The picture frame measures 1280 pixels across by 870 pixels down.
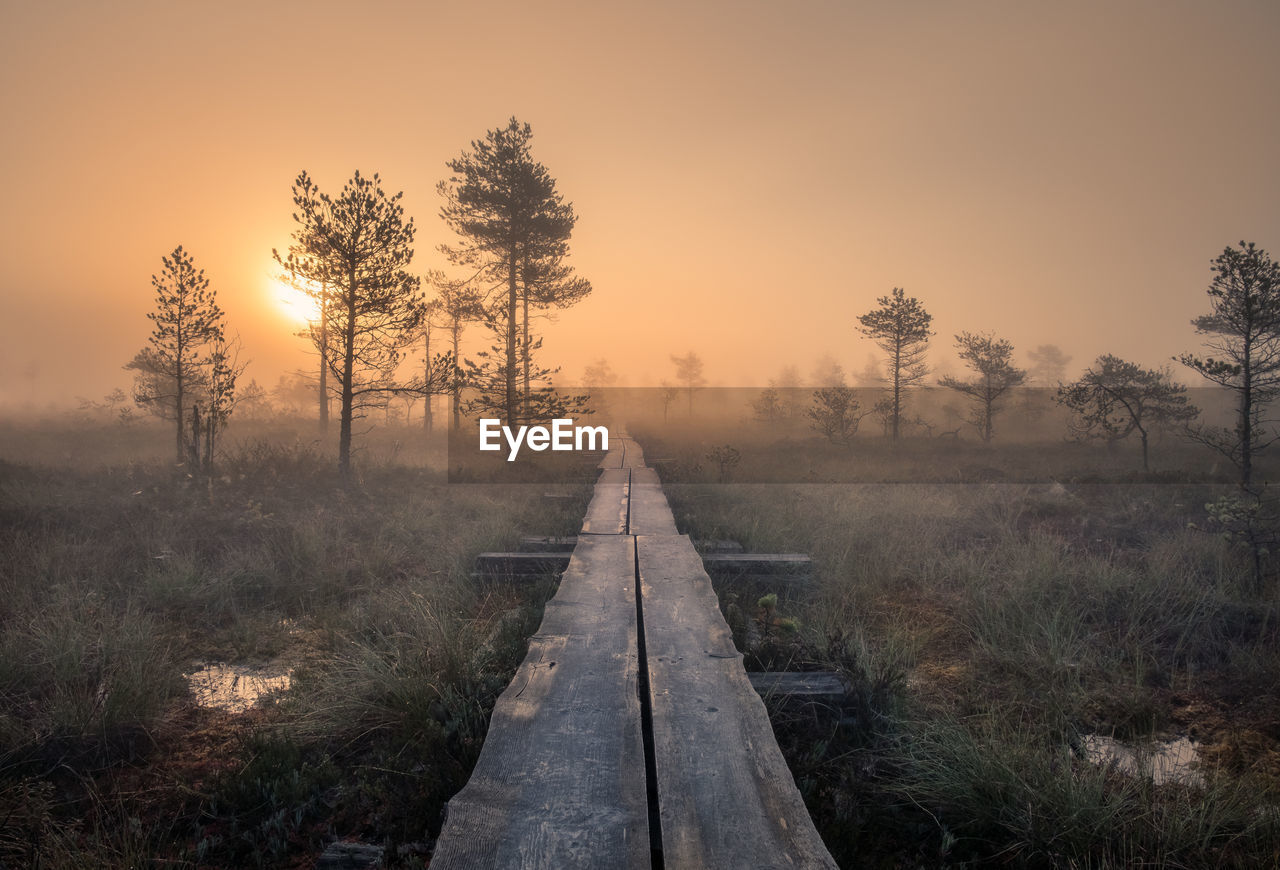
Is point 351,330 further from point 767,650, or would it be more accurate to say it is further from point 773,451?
point 773,451

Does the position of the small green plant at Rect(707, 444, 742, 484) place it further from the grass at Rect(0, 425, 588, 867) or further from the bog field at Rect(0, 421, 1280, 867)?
the grass at Rect(0, 425, 588, 867)

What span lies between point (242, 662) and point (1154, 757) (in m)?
6.38

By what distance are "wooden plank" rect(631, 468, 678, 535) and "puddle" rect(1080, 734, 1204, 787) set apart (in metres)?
4.37

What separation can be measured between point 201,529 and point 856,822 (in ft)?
30.5

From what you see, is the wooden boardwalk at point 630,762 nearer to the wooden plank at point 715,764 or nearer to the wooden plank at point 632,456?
the wooden plank at point 715,764

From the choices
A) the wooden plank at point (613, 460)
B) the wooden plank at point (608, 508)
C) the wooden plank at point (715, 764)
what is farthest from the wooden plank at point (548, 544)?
the wooden plank at point (613, 460)

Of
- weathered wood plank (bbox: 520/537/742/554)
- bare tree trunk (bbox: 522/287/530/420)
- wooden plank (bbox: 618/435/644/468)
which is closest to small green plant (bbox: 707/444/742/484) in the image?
wooden plank (bbox: 618/435/644/468)

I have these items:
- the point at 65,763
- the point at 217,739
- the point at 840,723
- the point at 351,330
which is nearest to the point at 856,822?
the point at 840,723

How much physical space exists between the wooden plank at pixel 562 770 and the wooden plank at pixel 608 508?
336 cm

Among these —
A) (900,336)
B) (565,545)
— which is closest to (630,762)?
(565,545)

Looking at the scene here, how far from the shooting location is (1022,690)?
3914 mm

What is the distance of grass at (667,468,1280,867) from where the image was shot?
232 cm

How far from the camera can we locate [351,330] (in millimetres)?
13352

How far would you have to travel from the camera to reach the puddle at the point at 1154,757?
292 cm
